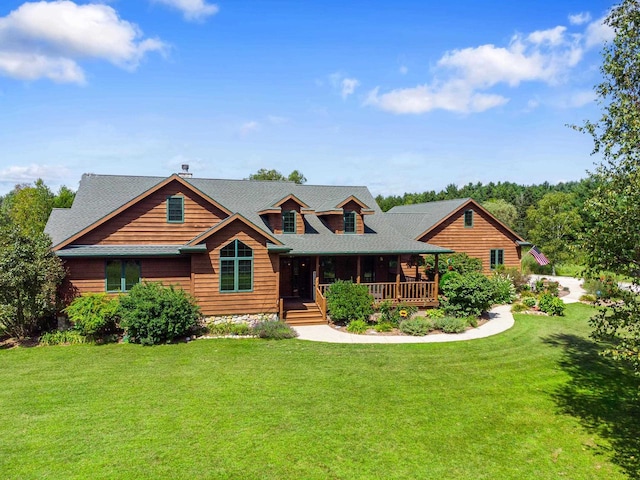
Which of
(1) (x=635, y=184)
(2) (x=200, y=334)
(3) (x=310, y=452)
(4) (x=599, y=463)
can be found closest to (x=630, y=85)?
(1) (x=635, y=184)

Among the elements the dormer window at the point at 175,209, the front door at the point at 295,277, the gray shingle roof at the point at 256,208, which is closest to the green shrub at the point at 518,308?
the gray shingle roof at the point at 256,208

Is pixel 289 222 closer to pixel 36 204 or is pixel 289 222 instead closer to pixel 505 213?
pixel 36 204

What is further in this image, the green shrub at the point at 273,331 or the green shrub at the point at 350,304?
the green shrub at the point at 350,304

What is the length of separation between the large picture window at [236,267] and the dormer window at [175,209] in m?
2.62

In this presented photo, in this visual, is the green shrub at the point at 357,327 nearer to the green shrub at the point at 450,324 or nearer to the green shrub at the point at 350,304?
the green shrub at the point at 350,304

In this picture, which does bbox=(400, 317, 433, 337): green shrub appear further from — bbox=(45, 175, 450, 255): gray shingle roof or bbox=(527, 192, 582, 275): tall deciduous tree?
bbox=(527, 192, 582, 275): tall deciduous tree

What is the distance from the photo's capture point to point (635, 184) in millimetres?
7684

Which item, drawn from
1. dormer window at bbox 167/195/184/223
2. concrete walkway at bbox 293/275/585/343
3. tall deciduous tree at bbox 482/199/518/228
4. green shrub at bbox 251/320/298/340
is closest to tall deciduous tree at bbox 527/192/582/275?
tall deciduous tree at bbox 482/199/518/228

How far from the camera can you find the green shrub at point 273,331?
50.1 feet

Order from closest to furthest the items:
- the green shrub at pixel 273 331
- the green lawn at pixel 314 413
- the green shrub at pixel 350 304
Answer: the green lawn at pixel 314 413
the green shrub at pixel 273 331
the green shrub at pixel 350 304

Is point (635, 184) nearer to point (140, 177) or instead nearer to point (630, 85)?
point (630, 85)

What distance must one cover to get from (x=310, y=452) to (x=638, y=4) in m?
13.1

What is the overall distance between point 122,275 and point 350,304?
30.6 feet

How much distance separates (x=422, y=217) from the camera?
2691 centimetres
